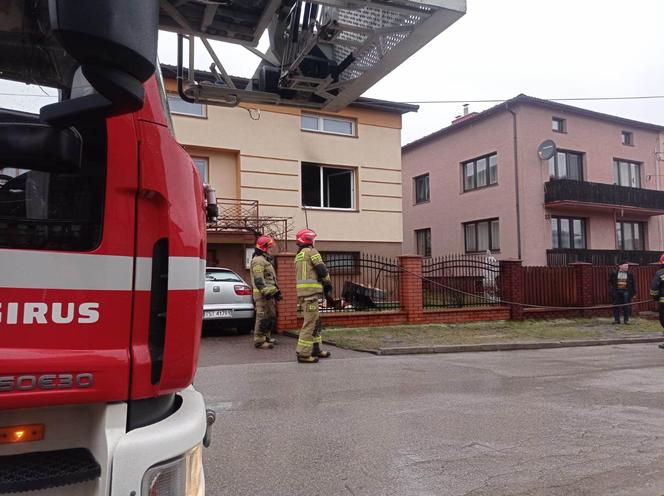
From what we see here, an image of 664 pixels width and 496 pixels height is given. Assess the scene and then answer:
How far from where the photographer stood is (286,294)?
11641mm

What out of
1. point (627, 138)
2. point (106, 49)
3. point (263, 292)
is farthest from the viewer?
point (627, 138)

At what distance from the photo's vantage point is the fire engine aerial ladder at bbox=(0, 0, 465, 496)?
5.20ft

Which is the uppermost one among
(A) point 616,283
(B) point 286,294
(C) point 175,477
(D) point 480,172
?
(D) point 480,172

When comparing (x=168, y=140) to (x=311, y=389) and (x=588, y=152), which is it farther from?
(x=588, y=152)

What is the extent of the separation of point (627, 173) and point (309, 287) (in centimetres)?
2182

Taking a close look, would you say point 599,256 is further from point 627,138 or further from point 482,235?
Answer: point 627,138

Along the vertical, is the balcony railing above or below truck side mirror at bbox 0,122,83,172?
above

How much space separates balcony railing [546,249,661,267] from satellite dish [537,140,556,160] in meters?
3.66

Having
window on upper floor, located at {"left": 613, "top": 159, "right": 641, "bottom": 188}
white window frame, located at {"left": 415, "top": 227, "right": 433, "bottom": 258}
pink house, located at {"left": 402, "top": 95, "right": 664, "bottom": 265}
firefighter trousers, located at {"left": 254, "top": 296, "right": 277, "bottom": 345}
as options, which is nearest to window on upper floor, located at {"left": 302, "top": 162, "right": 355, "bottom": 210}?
pink house, located at {"left": 402, "top": 95, "right": 664, "bottom": 265}

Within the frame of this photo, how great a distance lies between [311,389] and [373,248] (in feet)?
41.8

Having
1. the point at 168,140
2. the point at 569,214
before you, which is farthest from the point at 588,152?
the point at 168,140

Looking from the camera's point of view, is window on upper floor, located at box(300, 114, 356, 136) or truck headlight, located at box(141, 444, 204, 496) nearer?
truck headlight, located at box(141, 444, 204, 496)

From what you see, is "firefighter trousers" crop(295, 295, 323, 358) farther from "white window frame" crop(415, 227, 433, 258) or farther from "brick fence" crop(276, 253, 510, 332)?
"white window frame" crop(415, 227, 433, 258)

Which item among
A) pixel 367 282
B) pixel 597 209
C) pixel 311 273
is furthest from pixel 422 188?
pixel 311 273
